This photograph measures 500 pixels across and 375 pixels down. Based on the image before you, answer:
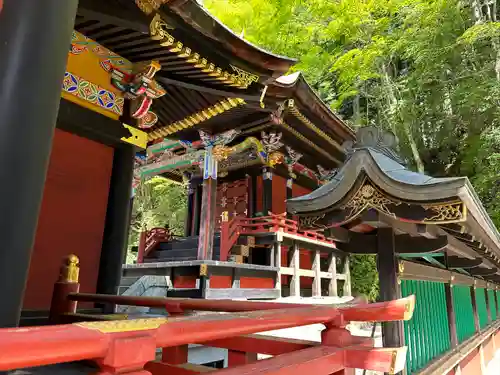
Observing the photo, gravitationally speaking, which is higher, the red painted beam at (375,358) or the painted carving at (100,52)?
the painted carving at (100,52)

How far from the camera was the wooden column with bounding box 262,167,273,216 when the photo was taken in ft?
37.5

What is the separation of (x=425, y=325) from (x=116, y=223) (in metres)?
4.08

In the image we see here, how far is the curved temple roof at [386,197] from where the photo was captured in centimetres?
268

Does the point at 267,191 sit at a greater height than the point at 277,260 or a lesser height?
greater

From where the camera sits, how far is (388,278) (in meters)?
3.45

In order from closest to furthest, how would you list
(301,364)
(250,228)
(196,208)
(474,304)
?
(301,364) < (474,304) < (250,228) < (196,208)

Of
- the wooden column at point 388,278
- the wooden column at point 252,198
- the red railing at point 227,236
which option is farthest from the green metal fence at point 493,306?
the wooden column at point 388,278

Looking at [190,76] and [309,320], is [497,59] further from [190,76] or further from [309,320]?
[309,320]

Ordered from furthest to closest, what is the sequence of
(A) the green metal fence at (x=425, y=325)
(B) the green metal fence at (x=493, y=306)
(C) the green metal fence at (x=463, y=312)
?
(B) the green metal fence at (x=493, y=306)
(C) the green metal fence at (x=463, y=312)
(A) the green metal fence at (x=425, y=325)

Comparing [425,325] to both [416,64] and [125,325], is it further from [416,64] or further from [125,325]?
[416,64]

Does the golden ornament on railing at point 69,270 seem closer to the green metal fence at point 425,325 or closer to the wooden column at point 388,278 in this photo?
the wooden column at point 388,278

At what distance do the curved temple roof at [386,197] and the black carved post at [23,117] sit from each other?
224cm

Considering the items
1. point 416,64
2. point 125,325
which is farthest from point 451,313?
point 416,64

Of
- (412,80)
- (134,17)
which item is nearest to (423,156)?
(412,80)
